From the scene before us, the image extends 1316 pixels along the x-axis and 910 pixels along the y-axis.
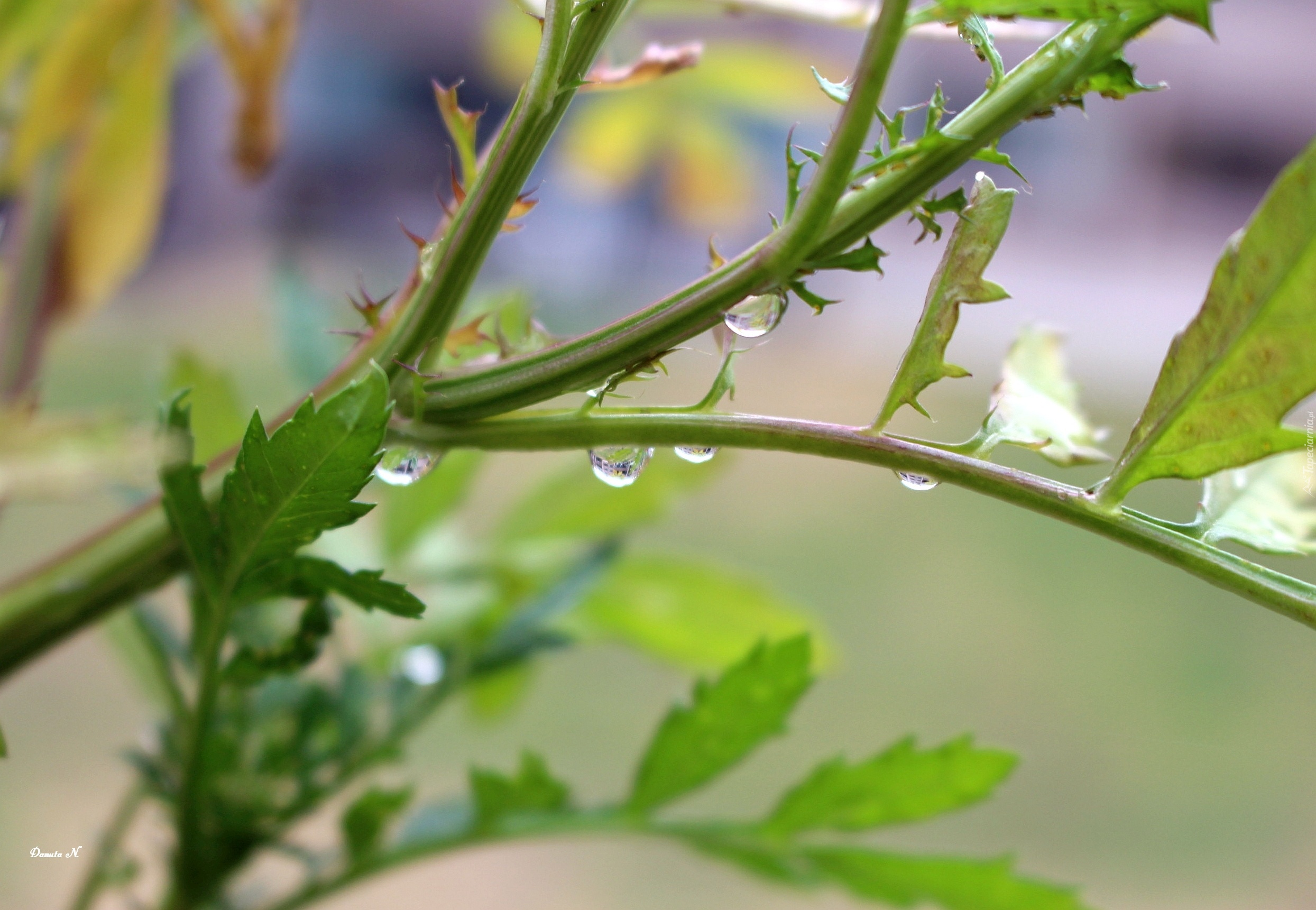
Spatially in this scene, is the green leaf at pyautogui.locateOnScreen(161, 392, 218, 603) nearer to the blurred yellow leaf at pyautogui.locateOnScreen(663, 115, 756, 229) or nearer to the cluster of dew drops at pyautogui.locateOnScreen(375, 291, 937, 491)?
the cluster of dew drops at pyautogui.locateOnScreen(375, 291, 937, 491)

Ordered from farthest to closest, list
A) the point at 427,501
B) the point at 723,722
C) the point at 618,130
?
the point at 618,130 < the point at 427,501 < the point at 723,722

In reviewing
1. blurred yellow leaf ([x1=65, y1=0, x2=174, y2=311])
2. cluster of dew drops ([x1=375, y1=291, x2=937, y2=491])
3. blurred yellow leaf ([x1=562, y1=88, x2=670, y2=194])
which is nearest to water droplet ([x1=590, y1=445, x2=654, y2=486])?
cluster of dew drops ([x1=375, y1=291, x2=937, y2=491])

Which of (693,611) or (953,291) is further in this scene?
(693,611)

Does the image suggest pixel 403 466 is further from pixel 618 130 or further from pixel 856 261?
pixel 618 130

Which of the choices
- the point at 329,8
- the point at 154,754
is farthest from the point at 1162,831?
the point at 329,8

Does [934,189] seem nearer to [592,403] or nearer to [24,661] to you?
[592,403]

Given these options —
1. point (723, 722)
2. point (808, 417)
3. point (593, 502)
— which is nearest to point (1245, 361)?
point (723, 722)

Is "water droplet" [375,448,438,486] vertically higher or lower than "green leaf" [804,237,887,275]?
higher

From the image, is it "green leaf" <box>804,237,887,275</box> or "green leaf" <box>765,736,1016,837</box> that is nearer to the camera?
"green leaf" <box>804,237,887,275</box>
